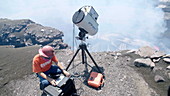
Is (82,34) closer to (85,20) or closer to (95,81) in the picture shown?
(85,20)

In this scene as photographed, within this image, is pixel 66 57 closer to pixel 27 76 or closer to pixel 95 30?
pixel 27 76

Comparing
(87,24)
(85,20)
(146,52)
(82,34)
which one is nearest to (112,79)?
(82,34)

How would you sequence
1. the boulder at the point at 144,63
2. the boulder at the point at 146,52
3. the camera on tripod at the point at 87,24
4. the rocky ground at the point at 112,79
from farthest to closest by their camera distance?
the boulder at the point at 146,52, the boulder at the point at 144,63, the camera on tripod at the point at 87,24, the rocky ground at the point at 112,79

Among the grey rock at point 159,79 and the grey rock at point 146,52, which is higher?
the grey rock at point 146,52

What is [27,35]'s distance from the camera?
71.8 meters

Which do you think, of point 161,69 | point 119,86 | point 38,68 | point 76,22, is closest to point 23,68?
point 38,68

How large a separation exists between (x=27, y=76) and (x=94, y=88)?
382cm

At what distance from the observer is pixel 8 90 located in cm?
616

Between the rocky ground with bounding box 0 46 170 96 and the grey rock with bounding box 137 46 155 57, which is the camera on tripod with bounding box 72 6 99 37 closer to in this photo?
the rocky ground with bounding box 0 46 170 96

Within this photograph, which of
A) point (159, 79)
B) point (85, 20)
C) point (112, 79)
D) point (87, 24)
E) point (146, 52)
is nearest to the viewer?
point (85, 20)

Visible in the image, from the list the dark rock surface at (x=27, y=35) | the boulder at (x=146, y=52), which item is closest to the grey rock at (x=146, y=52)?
the boulder at (x=146, y=52)

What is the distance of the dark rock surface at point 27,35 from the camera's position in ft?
224

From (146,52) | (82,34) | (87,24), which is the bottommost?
(146,52)

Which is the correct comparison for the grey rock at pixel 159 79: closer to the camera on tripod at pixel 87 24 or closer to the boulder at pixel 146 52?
the boulder at pixel 146 52
